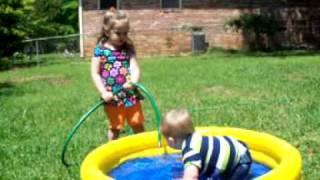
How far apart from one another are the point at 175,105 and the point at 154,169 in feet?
18.4

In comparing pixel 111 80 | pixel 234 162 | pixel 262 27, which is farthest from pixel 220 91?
pixel 262 27

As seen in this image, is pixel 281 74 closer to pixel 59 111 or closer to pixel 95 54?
pixel 59 111

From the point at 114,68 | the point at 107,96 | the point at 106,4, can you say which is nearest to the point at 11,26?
the point at 106,4

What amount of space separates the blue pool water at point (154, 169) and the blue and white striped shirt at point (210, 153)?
2.46ft

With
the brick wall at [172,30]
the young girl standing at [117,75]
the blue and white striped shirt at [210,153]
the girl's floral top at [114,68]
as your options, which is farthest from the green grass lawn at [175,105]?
the brick wall at [172,30]

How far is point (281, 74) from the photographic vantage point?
51.7 ft

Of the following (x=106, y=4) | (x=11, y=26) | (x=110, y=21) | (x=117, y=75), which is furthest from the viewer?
(x=106, y=4)

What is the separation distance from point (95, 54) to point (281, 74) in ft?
32.9

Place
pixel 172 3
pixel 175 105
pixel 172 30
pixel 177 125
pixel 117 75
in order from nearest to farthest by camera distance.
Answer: pixel 177 125
pixel 117 75
pixel 175 105
pixel 172 30
pixel 172 3

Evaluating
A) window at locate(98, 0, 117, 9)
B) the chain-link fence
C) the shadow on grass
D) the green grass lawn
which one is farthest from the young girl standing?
window at locate(98, 0, 117, 9)

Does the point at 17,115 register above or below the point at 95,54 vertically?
below

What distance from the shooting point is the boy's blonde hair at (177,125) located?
14.5 ft

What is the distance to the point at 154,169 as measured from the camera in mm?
5863

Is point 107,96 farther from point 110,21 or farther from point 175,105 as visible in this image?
point 175,105
